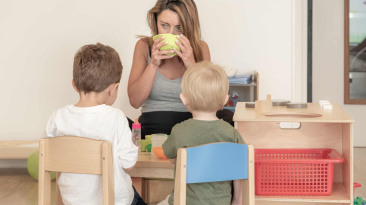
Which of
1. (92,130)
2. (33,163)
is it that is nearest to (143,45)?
(92,130)

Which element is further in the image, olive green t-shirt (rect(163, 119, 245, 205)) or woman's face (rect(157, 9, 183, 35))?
woman's face (rect(157, 9, 183, 35))

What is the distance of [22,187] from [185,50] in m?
1.47

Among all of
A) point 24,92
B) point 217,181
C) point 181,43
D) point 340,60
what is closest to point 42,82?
point 24,92

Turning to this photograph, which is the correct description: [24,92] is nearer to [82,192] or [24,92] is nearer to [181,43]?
[181,43]

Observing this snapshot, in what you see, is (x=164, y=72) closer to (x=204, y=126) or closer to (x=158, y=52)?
(x=158, y=52)

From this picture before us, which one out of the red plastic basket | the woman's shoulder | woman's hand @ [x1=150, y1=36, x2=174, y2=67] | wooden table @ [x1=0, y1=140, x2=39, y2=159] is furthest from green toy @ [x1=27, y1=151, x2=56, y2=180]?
the red plastic basket

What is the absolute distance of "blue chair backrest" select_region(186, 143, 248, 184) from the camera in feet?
5.04

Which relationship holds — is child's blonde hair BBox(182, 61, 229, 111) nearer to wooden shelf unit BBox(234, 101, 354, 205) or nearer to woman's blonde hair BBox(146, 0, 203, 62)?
wooden shelf unit BBox(234, 101, 354, 205)

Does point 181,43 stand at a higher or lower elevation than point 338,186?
higher

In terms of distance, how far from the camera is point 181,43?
7.49ft

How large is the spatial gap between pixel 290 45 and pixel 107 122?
206 cm

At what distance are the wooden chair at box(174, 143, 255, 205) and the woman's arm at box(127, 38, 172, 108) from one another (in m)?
0.83

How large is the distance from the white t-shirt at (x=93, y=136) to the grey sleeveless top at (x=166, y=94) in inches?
27.0

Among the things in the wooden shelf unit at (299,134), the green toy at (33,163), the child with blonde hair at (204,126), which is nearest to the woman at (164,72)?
the wooden shelf unit at (299,134)
